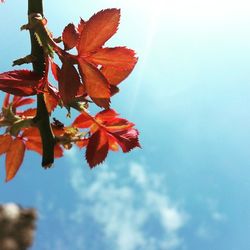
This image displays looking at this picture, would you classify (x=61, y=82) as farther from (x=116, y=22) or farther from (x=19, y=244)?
(x=19, y=244)

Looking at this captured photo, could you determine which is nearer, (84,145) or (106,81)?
(106,81)

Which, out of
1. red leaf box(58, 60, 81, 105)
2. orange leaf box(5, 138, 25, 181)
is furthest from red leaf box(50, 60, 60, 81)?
orange leaf box(5, 138, 25, 181)

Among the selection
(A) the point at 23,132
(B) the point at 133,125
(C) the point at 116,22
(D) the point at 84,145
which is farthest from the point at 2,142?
(C) the point at 116,22

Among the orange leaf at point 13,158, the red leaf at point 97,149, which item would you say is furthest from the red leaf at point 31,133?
the red leaf at point 97,149

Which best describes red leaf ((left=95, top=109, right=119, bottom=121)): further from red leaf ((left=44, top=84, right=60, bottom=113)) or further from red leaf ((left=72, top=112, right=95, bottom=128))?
red leaf ((left=44, top=84, right=60, bottom=113))

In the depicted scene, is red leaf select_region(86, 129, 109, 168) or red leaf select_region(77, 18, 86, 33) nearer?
red leaf select_region(77, 18, 86, 33)
